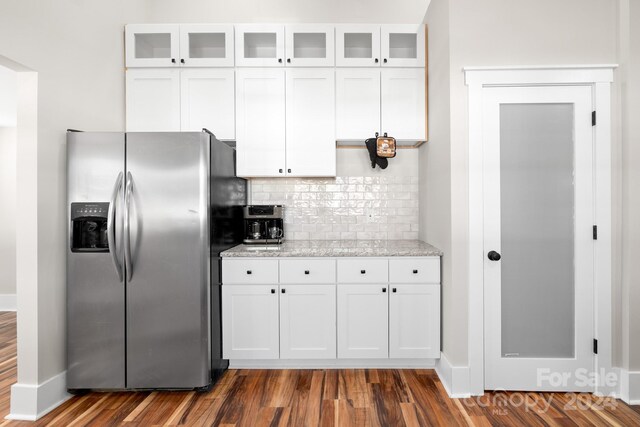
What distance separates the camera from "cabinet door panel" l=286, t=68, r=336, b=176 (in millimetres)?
2775

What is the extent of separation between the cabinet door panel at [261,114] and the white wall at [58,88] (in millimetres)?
1041

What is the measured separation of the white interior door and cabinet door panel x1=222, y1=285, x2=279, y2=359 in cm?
153

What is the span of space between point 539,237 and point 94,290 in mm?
3033

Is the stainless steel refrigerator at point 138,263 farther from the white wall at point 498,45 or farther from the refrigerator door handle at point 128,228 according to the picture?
the white wall at point 498,45

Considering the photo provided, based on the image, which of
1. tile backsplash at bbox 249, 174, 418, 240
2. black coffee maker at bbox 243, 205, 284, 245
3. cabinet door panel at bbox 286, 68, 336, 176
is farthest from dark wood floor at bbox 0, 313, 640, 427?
cabinet door panel at bbox 286, 68, 336, 176

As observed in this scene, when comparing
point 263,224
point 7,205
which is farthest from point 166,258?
point 7,205

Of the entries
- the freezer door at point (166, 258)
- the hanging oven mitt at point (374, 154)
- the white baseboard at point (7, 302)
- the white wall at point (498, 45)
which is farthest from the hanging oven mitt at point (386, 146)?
the white baseboard at point (7, 302)

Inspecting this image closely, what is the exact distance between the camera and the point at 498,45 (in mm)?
2158

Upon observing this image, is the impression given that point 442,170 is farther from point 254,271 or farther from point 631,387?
point 631,387

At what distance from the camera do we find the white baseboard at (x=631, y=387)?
208 cm

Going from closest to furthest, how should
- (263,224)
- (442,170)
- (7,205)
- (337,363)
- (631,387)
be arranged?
(631,387), (442,170), (337,363), (263,224), (7,205)

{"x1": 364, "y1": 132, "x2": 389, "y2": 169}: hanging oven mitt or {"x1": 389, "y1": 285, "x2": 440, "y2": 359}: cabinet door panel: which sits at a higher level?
{"x1": 364, "y1": 132, "x2": 389, "y2": 169}: hanging oven mitt

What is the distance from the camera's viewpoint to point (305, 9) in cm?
320

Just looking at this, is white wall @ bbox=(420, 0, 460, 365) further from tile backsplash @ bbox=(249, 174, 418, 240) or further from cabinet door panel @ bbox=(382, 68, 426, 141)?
tile backsplash @ bbox=(249, 174, 418, 240)
